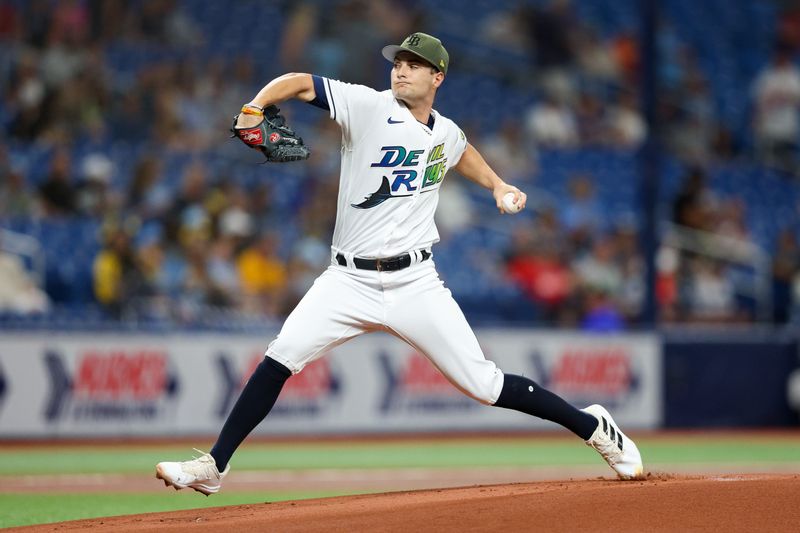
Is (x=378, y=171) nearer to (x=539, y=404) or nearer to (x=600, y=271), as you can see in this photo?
(x=539, y=404)

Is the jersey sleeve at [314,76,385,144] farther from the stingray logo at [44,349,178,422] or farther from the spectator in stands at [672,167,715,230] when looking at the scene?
the spectator in stands at [672,167,715,230]

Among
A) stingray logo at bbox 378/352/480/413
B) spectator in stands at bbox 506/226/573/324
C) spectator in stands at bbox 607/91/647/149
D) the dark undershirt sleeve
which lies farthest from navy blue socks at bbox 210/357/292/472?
spectator in stands at bbox 607/91/647/149

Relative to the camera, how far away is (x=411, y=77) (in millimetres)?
5320

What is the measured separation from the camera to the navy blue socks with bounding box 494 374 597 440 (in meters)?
5.52

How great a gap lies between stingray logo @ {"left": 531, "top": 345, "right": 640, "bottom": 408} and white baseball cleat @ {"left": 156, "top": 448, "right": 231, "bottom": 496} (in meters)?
7.99

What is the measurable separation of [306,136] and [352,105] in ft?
31.5

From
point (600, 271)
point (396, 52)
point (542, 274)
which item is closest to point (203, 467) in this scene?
point (396, 52)

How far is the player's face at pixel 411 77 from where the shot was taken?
5.33 meters

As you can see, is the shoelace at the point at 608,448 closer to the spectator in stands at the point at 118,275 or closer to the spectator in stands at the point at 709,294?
the spectator in stands at the point at 118,275

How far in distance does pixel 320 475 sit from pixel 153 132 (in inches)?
234

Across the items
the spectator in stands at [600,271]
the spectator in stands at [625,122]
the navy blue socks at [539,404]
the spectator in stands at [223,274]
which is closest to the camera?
the navy blue socks at [539,404]

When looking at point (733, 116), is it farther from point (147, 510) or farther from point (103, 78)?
point (147, 510)

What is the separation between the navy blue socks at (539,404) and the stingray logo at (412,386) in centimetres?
685

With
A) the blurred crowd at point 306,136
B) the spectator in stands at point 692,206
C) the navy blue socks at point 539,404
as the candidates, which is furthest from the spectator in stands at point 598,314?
the navy blue socks at point 539,404
